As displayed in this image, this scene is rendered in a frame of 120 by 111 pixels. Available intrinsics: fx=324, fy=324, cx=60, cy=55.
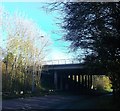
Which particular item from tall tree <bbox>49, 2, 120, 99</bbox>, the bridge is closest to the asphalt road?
tall tree <bbox>49, 2, 120, 99</bbox>

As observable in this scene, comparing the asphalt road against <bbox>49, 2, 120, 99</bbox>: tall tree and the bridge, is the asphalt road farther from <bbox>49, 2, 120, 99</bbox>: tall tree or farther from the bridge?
the bridge

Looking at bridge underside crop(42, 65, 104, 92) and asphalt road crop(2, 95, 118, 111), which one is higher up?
bridge underside crop(42, 65, 104, 92)

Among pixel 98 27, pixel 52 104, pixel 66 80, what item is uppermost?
pixel 98 27

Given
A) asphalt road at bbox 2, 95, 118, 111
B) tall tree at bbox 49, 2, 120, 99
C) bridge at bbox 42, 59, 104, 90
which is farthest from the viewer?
bridge at bbox 42, 59, 104, 90

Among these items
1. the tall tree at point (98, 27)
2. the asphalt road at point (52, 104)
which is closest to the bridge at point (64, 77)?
the asphalt road at point (52, 104)

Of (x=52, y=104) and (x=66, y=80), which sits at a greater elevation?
(x=66, y=80)

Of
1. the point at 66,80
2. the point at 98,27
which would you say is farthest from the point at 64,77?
the point at 98,27

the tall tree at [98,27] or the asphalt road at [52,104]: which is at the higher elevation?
the tall tree at [98,27]

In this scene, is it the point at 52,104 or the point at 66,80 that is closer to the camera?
the point at 52,104

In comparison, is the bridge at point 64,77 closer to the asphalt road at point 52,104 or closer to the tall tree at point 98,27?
the asphalt road at point 52,104

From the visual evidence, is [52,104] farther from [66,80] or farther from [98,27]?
[66,80]

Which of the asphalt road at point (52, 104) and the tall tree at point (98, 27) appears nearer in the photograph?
the tall tree at point (98, 27)

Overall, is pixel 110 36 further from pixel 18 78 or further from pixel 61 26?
pixel 18 78

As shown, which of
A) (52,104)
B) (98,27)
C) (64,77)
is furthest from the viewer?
(64,77)
